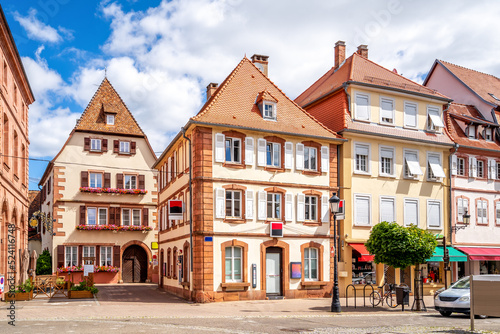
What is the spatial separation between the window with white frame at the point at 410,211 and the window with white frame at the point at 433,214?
35.5 inches

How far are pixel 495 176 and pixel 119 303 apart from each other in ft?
77.4

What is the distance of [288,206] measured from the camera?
93.8ft

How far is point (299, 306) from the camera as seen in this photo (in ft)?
79.0

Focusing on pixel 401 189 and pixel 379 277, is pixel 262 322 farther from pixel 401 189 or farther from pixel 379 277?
pixel 401 189

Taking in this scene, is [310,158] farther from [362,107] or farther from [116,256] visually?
[116,256]

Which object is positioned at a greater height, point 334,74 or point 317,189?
point 334,74

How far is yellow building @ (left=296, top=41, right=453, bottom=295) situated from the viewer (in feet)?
99.8

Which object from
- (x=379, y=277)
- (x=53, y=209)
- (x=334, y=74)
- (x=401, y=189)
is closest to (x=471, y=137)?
(x=401, y=189)

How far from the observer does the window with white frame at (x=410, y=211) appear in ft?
106

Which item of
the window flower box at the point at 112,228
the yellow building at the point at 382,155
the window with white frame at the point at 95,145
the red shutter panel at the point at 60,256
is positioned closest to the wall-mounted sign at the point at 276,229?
the yellow building at the point at 382,155

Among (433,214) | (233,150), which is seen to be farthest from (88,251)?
(433,214)

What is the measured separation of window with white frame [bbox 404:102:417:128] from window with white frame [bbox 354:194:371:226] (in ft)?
16.8

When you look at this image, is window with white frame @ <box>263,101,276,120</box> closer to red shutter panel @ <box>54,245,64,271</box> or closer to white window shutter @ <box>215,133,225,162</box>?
white window shutter @ <box>215,133,225,162</box>

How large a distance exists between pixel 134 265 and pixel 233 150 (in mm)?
20992
